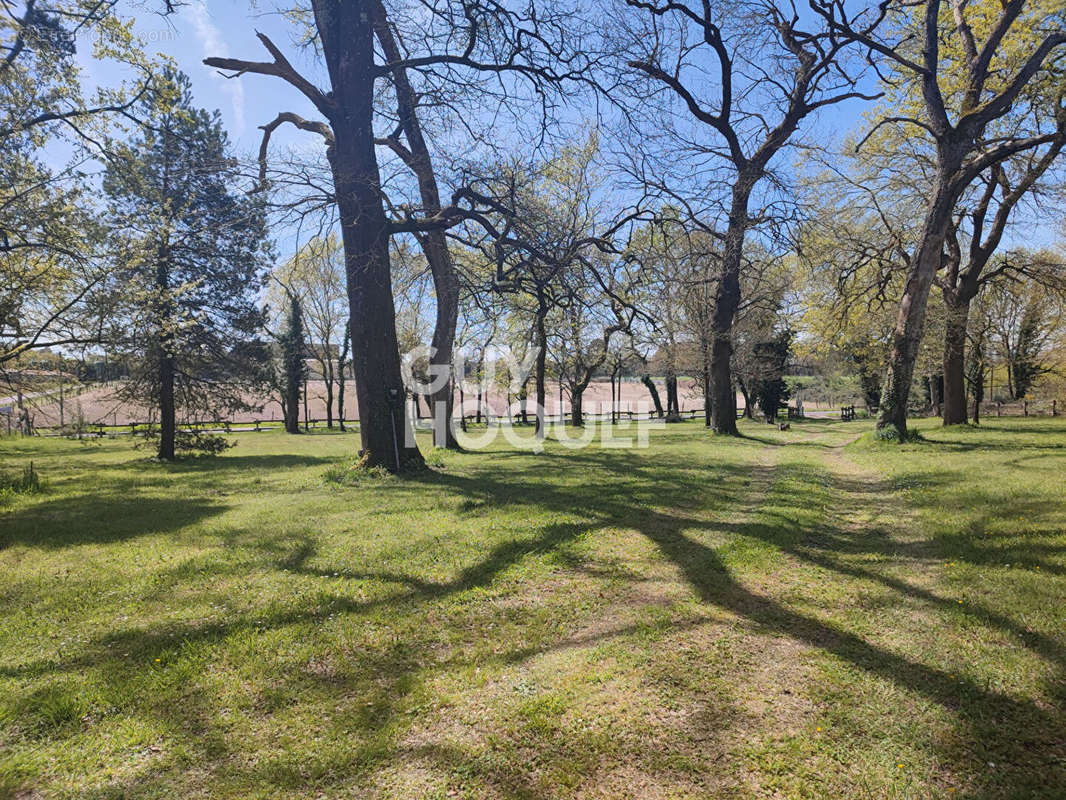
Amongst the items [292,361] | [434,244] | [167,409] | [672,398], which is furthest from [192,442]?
[672,398]

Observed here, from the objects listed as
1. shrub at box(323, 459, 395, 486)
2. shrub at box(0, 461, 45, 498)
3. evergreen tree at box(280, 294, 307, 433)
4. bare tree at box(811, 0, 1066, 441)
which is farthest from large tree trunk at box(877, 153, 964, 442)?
evergreen tree at box(280, 294, 307, 433)

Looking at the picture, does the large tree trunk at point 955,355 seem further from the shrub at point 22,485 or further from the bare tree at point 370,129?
the shrub at point 22,485

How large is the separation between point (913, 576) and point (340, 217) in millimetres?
9981

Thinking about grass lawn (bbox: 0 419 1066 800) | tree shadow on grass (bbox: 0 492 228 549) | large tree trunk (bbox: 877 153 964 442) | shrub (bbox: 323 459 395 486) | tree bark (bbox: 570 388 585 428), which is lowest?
grass lawn (bbox: 0 419 1066 800)

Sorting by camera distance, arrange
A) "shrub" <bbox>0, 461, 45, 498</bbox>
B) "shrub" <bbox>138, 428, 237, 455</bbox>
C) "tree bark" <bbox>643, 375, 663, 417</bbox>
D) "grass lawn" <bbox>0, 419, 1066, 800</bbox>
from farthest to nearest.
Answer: "tree bark" <bbox>643, 375, 663, 417</bbox> < "shrub" <bbox>138, 428, 237, 455</bbox> < "shrub" <bbox>0, 461, 45, 498</bbox> < "grass lawn" <bbox>0, 419, 1066, 800</bbox>

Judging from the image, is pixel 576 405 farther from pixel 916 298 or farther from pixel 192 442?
pixel 192 442

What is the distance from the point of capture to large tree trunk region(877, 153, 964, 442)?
13.4 m

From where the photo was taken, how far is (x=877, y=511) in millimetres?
7516

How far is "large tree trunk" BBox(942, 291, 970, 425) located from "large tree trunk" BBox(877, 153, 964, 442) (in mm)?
4702

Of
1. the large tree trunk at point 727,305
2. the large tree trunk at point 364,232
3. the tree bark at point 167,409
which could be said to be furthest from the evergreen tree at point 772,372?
the tree bark at point 167,409

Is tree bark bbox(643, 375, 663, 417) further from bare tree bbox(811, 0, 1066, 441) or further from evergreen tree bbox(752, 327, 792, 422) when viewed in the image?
bare tree bbox(811, 0, 1066, 441)

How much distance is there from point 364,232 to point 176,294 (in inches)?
423

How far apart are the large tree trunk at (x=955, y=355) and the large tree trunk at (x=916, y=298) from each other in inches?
185

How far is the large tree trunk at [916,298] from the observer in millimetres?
13352
